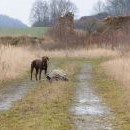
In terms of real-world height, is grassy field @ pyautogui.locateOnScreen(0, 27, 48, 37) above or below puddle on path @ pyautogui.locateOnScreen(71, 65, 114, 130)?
below

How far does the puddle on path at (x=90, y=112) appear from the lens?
10.4 meters

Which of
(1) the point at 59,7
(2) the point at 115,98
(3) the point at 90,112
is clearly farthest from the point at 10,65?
(1) the point at 59,7

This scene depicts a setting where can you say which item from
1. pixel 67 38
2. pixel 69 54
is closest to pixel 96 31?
pixel 67 38

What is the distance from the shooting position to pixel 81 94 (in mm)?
16047

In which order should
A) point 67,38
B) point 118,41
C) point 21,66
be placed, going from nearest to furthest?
1. point 21,66
2. point 118,41
3. point 67,38

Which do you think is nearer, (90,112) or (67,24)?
(90,112)

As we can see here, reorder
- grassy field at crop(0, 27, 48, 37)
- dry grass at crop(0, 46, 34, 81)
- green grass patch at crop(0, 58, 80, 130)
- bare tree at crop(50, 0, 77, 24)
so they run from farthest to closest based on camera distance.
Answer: bare tree at crop(50, 0, 77, 24)
grassy field at crop(0, 27, 48, 37)
dry grass at crop(0, 46, 34, 81)
green grass patch at crop(0, 58, 80, 130)

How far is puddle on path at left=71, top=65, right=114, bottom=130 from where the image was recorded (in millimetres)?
10371

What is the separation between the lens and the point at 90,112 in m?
12.2

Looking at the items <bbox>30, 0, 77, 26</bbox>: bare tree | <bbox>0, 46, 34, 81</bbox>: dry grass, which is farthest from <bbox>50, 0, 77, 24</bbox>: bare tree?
<bbox>0, 46, 34, 81</bbox>: dry grass

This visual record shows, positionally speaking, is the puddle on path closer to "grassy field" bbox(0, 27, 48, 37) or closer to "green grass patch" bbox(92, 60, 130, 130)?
"green grass patch" bbox(92, 60, 130, 130)

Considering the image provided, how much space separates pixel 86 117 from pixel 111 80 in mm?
9527

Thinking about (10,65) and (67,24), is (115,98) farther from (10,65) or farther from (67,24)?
(67,24)

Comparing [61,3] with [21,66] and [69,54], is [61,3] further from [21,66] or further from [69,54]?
[21,66]
